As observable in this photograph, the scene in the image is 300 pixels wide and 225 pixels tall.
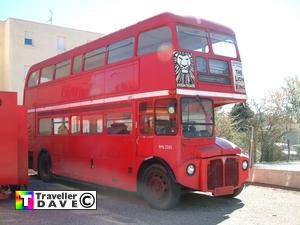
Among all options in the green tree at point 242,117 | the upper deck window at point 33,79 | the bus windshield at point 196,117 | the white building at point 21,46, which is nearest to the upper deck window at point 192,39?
the bus windshield at point 196,117

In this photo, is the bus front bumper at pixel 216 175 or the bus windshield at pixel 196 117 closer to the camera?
the bus front bumper at pixel 216 175

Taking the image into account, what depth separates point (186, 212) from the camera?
26.6ft

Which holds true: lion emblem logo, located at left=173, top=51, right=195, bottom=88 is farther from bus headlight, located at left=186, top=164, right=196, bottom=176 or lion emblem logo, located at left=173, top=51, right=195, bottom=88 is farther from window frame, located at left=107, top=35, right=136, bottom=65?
bus headlight, located at left=186, top=164, right=196, bottom=176

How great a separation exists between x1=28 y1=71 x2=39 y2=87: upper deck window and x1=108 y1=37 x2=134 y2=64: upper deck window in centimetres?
505

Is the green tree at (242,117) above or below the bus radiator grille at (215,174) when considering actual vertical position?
above

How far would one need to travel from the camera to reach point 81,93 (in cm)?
1151

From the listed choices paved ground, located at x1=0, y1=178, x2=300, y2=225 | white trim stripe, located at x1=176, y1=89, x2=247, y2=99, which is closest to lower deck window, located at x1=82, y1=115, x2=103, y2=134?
paved ground, located at x1=0, y1=178, x2=300, y2=225

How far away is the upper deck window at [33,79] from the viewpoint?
47.8 feet

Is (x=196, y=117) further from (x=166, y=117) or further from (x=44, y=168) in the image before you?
(x=44, y=168)

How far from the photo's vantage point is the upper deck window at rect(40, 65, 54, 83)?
13.6 m

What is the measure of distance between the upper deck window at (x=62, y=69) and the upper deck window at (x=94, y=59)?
110 centimetres

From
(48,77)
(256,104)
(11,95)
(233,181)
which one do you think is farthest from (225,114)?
(11,95)

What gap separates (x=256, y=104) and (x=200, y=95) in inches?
650

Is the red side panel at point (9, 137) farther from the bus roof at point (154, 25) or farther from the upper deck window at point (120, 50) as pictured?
the bus roof at point (154, 25)
